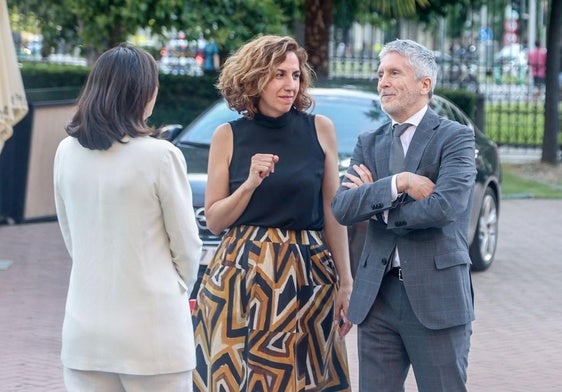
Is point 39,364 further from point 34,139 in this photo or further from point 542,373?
point 34,139

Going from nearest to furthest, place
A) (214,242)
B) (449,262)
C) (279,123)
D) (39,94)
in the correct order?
(449,262) → (279,123) → (214,242) → (39,94)

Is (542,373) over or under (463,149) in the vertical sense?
under

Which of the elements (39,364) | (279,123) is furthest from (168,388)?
(39,364)

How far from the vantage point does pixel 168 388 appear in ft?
11.7

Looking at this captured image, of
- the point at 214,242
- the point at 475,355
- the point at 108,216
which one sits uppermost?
the point at 108,216

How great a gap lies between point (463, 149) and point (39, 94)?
30.6 feet

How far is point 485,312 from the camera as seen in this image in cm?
826

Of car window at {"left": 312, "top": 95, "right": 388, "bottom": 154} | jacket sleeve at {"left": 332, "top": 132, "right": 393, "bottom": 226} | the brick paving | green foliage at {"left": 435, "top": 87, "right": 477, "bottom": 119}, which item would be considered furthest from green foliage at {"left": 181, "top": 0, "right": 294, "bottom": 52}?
jacket sleeve at {"left": 332, "top": 132, "right": 393, "bottom": 226}

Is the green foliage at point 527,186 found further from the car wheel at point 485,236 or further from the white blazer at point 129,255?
the white blazer at point 129,255

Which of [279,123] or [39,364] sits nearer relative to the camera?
[279,123]

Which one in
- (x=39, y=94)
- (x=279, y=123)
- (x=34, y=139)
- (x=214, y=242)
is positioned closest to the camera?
(x=279, y=123)

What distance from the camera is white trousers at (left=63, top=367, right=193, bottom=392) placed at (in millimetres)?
3539

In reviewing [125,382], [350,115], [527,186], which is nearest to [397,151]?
[125,382]

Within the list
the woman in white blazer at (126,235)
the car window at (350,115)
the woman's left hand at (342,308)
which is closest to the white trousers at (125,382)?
the woman in white blazer at (126,235)
